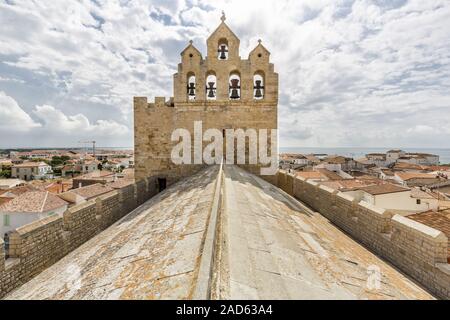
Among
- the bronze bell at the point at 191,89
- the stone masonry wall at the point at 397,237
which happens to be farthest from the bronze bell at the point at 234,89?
the stone masonry wall at the point at 397,237

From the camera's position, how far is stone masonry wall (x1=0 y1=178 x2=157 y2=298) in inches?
189

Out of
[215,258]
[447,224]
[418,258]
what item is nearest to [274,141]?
[447,224]

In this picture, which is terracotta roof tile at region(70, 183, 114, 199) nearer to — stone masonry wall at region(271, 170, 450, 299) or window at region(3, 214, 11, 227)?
window at region(3, 214, 11, 227)

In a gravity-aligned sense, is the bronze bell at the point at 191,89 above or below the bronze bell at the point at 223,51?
below

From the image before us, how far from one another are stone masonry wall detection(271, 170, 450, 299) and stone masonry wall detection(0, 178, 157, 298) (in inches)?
298

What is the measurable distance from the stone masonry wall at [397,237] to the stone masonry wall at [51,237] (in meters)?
7.56

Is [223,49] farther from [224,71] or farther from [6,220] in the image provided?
[6,220]

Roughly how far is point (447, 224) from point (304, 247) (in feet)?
21.3

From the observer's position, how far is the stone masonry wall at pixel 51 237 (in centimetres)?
479

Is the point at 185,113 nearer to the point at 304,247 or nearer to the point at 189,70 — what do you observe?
the point at 189,70

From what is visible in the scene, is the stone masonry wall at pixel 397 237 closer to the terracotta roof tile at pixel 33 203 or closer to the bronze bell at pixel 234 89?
the bronze bell at pixel 234 89

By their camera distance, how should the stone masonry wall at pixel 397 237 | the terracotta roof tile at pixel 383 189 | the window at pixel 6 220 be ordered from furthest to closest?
1. the terracotta roof tile at pixel 383 189
2. the window at pixel 6 220
3. the stone masonry wall at pixel 397 237

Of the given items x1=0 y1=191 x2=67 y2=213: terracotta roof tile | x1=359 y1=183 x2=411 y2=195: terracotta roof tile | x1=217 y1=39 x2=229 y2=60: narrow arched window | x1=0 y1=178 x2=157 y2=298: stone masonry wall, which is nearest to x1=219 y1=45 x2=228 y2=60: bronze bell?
x1=217 y1=39 x2=229 y2=60: narrow arched window

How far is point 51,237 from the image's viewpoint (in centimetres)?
576
